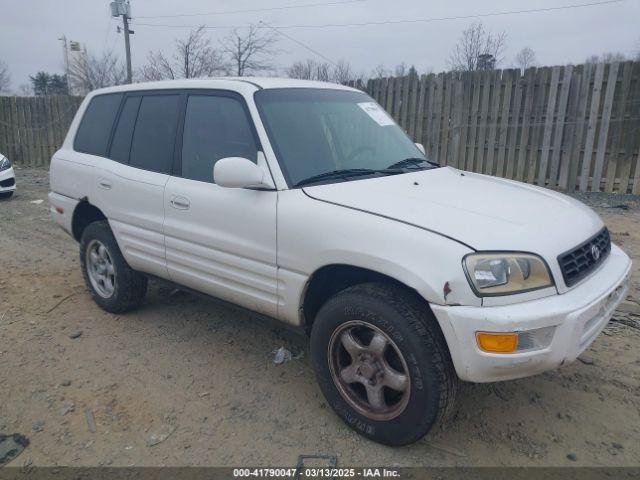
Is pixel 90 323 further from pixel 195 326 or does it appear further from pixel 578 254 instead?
pixel 578 254

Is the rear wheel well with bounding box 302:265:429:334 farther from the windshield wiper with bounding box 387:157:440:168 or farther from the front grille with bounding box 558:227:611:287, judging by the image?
the windshield wiper with bounding box 387:157:440:168

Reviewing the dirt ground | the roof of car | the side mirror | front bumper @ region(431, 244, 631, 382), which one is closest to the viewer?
front bumper @ region(431, 244, 631, 382)

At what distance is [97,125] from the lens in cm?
454

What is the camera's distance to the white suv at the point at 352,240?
2.36 metres

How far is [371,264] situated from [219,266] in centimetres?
123

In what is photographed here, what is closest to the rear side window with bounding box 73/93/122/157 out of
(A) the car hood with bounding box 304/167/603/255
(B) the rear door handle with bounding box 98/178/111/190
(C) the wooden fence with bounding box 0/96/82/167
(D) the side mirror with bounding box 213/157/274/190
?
(B) the rear door handle with bounding box 98/178/111/190

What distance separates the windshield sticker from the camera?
396cm

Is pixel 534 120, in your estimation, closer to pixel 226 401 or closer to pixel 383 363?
pixel 383 363

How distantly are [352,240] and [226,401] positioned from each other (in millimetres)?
1399

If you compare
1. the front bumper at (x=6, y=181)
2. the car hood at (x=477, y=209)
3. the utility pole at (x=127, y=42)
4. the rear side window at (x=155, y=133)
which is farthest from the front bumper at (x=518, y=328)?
the utility pole at (x=127, y=42)

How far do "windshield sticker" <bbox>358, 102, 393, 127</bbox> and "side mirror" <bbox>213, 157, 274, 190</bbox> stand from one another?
134 centimetres

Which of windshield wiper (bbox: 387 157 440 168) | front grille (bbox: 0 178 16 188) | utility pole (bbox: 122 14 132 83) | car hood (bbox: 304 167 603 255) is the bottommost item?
front grille (bbox: 0 178 16 188)

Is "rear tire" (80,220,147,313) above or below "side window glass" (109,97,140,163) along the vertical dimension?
below

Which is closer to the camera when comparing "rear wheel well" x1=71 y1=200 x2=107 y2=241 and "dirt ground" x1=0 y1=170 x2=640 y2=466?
"dirt ground" x1=0 y1=170 x2=640 y2=466
